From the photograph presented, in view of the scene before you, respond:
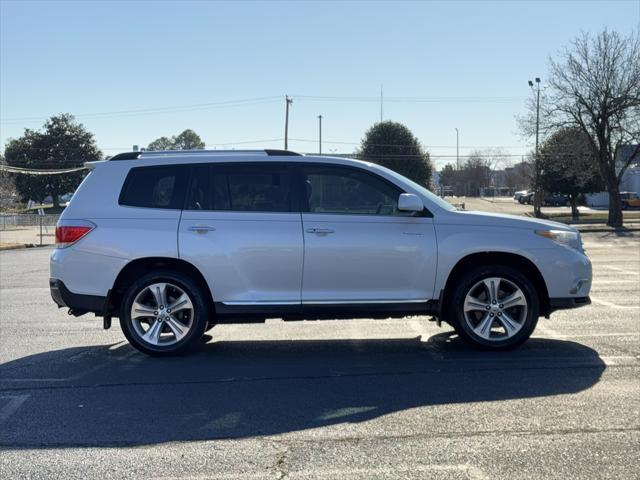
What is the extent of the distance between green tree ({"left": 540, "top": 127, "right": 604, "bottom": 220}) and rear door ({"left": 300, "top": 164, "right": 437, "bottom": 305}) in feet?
114

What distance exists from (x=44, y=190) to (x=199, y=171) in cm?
7171

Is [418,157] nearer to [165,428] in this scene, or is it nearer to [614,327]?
[614,327]

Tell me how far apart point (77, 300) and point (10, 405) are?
158 cm

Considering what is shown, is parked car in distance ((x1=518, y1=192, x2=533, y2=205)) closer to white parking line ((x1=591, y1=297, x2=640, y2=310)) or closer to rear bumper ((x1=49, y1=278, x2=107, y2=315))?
white parking line ((x1=591, y1=297, x2=640, y2=310))

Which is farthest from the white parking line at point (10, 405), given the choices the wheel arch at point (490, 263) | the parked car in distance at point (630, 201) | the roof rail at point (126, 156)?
the parked car in distance at point (630, 201)

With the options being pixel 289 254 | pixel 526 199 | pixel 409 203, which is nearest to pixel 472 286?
pixel 409 203

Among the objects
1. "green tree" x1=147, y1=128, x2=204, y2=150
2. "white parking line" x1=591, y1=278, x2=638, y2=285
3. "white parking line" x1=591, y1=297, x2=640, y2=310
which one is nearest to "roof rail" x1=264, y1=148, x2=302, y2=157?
"white parking line" x1=591, y1=297, x2=640, y2=310

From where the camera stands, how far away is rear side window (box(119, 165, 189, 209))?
6734 millimetres

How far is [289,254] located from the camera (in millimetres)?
6543

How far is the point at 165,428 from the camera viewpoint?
464cm

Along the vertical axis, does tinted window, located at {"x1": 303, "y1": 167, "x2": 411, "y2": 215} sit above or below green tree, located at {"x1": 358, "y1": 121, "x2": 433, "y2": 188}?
below

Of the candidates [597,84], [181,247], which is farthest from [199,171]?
[597,84]

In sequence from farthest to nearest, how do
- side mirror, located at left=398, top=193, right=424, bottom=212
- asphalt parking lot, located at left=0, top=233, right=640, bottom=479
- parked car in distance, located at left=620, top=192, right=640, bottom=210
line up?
parked car in distance, located at left=620, top=192, right=640, bottom=210
side mirror, located at left=398, top=193, right=424, bottom=212
asphalt parking lot, located at left=0, top=233, right=640, bottom=479

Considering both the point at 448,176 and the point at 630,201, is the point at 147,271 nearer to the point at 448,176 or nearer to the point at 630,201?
the point at 630,201
